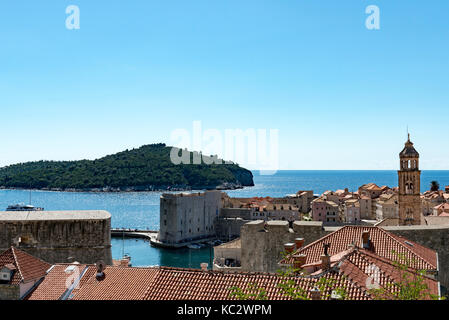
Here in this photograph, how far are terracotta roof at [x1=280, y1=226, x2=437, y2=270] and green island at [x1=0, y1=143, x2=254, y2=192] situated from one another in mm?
142140

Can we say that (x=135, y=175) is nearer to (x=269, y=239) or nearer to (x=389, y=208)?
(x=389, y=208)

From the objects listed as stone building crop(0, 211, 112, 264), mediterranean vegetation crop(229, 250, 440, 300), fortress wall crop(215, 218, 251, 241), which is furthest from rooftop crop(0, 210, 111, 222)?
fortress wall crop(215, 218, 251, 241)

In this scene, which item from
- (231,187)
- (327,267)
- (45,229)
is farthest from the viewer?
(231,187)

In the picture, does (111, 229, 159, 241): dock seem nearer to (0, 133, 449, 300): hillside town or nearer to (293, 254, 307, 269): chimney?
(0, 133, 449, 300): hillside town

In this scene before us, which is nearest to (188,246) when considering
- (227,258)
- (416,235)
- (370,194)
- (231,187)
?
(227,258)

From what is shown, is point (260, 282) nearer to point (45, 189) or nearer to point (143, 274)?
point (143, 274)

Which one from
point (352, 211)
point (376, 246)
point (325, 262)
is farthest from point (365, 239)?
point (352, 211)

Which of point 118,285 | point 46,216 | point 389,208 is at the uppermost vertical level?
point 46,216

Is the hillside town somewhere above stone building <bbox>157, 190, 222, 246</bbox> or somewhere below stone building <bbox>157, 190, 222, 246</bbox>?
above

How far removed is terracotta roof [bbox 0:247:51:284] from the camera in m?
10.2

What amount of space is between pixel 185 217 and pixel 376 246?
163 feet

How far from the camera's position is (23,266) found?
34.6ft
